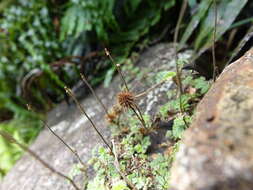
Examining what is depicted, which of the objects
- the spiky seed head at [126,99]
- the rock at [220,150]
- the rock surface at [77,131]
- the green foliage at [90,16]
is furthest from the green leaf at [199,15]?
the rock at [220,150]

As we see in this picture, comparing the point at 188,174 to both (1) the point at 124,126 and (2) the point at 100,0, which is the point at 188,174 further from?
(2) the point at 100,0

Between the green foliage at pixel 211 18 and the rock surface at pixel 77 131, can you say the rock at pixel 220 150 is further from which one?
the green foliage at pixel 211 18

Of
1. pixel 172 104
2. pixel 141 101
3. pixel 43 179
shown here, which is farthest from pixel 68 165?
pixel 172 104

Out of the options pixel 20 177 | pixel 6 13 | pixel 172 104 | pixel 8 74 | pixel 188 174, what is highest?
pixel 6 13

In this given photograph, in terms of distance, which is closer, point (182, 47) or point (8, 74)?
point (182, 47)

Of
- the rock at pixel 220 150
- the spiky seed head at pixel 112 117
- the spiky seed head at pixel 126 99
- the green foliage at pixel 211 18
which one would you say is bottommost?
the spiky seed head at pixel 112 117
